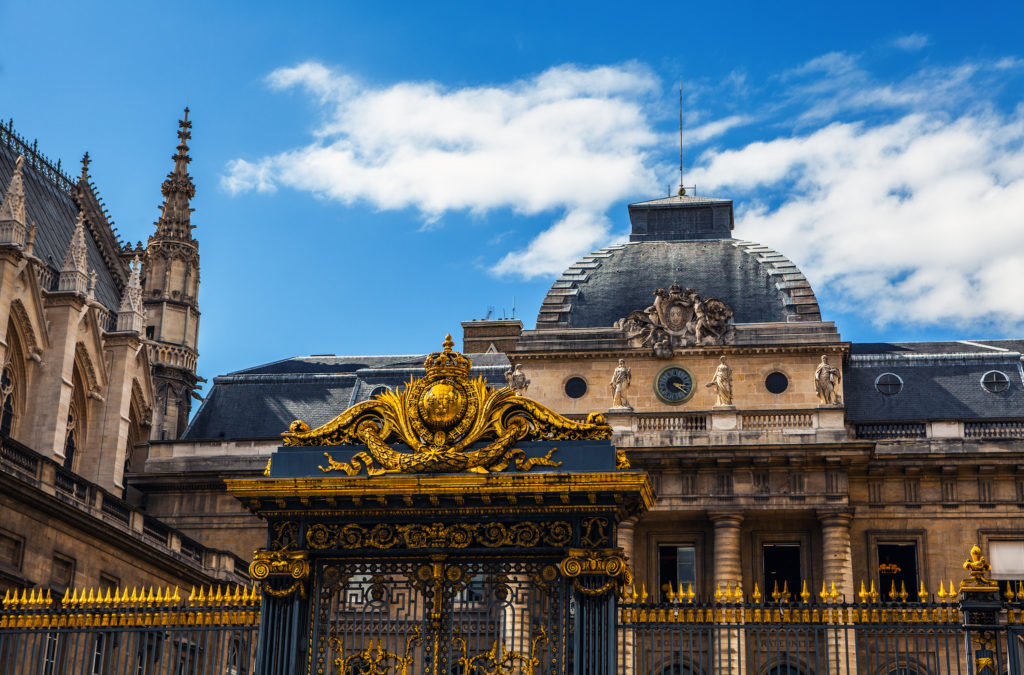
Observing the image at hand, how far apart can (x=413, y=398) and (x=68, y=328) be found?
3189cm

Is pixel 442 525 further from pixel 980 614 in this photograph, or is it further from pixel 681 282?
pixel 681 282

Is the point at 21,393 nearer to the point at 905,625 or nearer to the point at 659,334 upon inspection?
the point at 659,334

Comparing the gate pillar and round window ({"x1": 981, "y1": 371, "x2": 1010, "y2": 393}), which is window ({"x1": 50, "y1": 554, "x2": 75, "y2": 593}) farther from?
round window ({"x1": 981, "y1": 371, "x2": 1010, "y2": 393})

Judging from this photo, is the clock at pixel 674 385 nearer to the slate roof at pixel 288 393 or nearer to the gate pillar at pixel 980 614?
the slate roof at pixel 288 393

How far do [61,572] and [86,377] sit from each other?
1478 centimetres

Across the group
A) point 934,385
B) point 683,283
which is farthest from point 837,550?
point 683,283

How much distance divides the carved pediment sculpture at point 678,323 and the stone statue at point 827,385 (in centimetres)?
278

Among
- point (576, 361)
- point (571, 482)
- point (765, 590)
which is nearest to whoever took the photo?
point (571, 482)

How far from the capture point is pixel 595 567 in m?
15.3

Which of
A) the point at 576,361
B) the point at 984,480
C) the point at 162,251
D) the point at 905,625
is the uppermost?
the point at 162,251

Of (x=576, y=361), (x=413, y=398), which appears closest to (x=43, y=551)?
(x=576, y=361)

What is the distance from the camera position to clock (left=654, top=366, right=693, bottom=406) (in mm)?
45781

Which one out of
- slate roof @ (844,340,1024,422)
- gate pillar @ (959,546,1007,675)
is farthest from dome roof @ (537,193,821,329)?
gate pillar @ (959,546,1007,675)

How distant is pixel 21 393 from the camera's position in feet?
147
